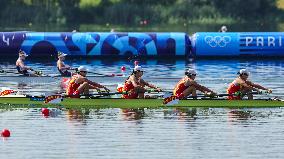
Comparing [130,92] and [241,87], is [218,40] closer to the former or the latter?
[241,87]

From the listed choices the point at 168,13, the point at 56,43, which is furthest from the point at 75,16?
the point at 56,43

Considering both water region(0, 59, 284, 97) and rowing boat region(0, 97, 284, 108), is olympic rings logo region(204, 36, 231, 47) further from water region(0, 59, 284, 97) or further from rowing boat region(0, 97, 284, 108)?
rowing boat region(0, 97, 284, 108)

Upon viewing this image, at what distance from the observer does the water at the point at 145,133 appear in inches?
1331

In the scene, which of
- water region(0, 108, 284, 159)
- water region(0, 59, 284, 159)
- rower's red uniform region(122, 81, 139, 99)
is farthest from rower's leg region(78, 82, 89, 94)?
rower's red uniform region(122, 81, 139, 99)

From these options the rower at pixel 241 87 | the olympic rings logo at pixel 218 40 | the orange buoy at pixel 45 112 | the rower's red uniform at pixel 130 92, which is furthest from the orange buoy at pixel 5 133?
the olympic rings logo at pixel 218 40

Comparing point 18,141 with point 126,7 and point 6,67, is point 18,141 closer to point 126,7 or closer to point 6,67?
point 6,67

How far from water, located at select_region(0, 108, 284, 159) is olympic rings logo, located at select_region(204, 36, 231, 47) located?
34845 mm

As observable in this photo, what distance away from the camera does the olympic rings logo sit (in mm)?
79375

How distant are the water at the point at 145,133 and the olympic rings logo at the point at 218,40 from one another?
34.8m

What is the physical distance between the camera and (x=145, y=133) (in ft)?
124

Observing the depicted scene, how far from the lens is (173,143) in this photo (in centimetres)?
3559

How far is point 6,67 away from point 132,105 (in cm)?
2956

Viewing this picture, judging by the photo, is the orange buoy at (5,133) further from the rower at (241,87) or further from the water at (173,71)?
the water at (173,71)

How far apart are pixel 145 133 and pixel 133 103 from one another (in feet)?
23.0
